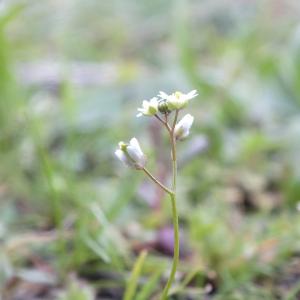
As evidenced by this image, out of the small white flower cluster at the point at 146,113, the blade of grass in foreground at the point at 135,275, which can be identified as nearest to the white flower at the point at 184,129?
the small white flower cluster at the point at 146,113

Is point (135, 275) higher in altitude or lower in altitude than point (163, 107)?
lower

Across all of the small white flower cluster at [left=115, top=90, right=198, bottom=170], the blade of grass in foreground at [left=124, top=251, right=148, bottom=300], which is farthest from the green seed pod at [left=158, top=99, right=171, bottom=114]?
the blade of grass in foreground at [left=124, top=251, right=148, bottom=300]

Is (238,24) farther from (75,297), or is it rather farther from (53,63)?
(75,297)

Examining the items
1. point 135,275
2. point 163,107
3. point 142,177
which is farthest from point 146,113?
point 142,177

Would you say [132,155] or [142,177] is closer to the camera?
[132,155]

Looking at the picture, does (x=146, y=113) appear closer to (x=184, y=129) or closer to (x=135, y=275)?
(x=184, y=129)

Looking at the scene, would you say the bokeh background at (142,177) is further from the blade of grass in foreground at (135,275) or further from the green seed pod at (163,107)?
the green seed pod at (163,107)

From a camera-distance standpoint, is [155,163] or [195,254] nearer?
[195,254]

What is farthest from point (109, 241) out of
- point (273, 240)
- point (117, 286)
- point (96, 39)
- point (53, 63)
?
point (96, 39)
